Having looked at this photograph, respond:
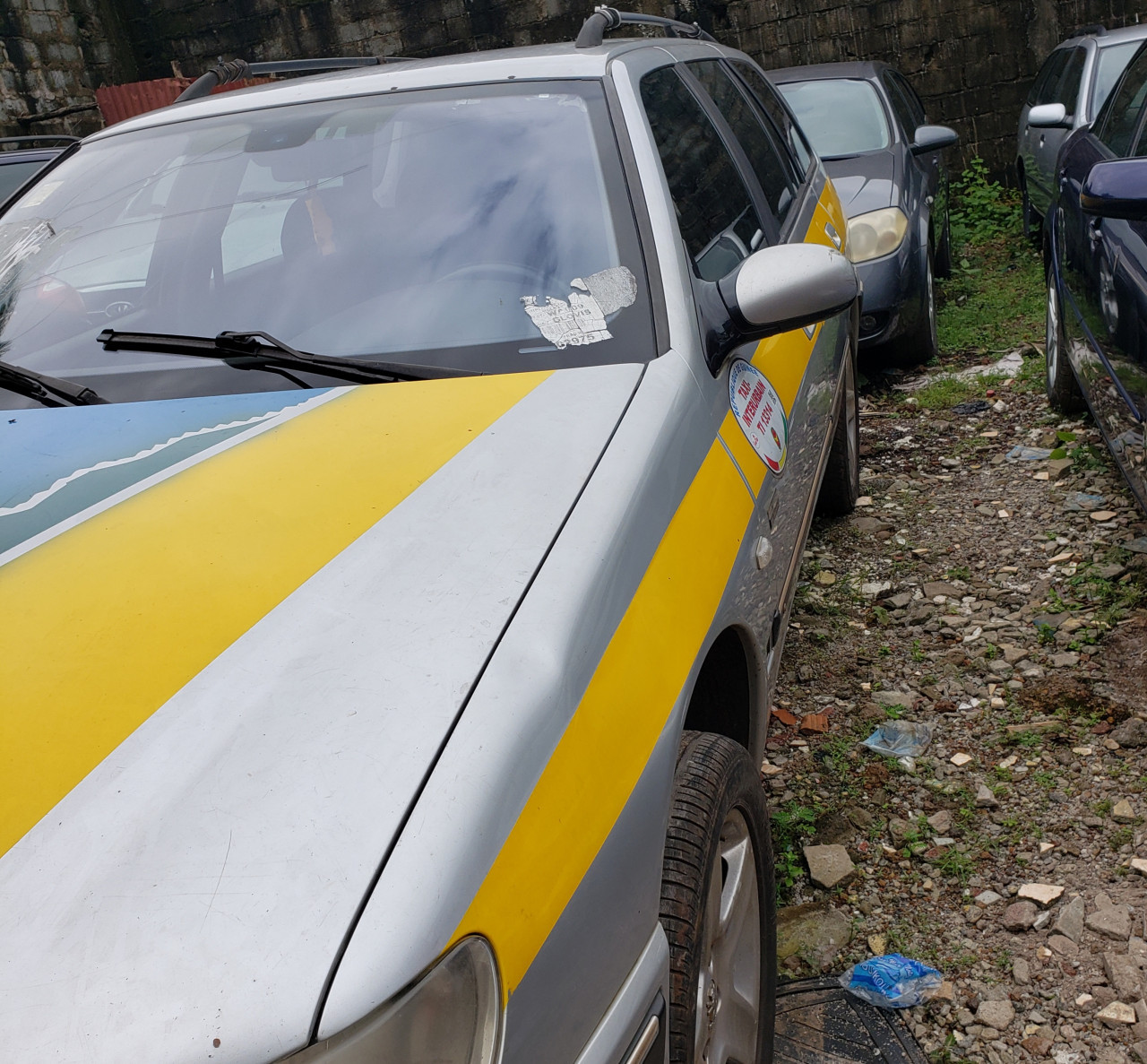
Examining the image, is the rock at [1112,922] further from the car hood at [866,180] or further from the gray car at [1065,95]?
the gray car at [1065,95]

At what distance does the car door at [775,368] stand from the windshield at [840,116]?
2.43 m

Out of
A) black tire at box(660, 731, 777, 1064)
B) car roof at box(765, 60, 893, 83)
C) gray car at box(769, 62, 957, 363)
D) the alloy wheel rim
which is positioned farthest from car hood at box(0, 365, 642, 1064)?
car roof at box(765, 60, 893, 83)

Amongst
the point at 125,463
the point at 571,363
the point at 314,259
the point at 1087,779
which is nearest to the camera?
the point at 125,463

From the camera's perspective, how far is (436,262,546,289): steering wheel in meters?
2.16

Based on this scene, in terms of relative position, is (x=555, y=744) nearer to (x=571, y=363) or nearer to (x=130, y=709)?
(x=130, y=709)

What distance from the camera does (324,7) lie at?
38.9 ft

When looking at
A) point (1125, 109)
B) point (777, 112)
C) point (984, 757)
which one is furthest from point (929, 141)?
point (984, 757)

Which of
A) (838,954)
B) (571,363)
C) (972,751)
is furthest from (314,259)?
(972,751)

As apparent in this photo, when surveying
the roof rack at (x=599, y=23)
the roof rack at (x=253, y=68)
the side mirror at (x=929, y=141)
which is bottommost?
Result: the side mirror at (x=929, y=141)

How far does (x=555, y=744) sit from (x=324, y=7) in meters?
12.5

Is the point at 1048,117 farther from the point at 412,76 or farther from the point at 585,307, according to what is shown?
the point at 585,307

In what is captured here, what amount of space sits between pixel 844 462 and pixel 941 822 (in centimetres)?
180

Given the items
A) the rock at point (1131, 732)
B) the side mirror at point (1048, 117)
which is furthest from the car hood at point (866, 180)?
the rock at point (1131, 732)

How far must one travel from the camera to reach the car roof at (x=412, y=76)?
2.57m
